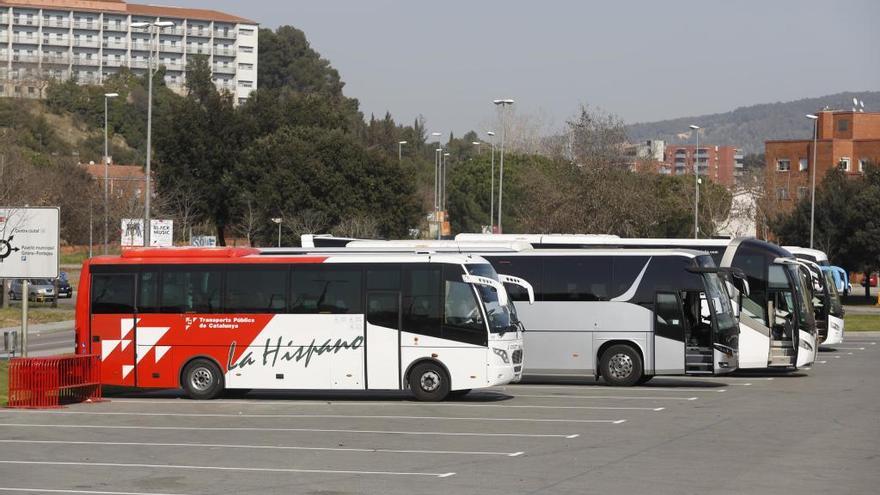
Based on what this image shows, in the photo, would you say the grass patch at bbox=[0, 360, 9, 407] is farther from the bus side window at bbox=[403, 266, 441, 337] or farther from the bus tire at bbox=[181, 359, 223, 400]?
the bus side window at bbox=[403, 266, 441, 337]

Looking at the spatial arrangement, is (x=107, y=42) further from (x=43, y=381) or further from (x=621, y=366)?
(x=43, y=381)

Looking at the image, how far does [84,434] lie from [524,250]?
12238 millimetres

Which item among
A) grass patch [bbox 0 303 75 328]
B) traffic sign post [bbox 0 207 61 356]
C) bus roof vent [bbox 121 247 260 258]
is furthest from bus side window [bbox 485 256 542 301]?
grass patch [bbox 0 303 75 328]

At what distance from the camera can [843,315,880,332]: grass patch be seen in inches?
1959

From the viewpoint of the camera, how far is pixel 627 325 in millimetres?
26859

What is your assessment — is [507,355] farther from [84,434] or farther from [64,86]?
[64,86]

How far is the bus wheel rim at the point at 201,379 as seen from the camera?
24062 millimetres

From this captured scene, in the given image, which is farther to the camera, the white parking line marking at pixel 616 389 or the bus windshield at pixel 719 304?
the bus windshield at pixel 719 304

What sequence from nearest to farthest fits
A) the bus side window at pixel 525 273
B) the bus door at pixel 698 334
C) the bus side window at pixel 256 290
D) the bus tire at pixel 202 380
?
the bus side window at pixel 256 290, the bus tire at pixel 202 380, the bus door at pixel 698 334, the bus side window at pixel 525 273

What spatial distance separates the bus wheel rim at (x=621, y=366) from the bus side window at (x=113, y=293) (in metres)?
9.79

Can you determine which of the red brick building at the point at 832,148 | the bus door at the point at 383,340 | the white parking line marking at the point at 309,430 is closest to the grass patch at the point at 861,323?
the bus door at the point at 383,340

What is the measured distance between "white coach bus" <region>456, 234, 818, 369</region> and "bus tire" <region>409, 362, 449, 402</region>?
700 centimetres

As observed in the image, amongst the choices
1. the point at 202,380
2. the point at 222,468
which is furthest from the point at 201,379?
the point at 222,468

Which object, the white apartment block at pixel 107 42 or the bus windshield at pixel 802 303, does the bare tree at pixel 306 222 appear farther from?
the white apartment block at pixel 107 42
